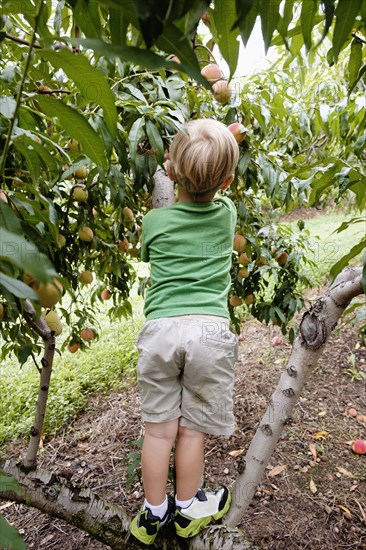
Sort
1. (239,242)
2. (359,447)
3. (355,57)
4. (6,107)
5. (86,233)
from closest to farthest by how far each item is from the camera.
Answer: (6,107), (355,57), (86,233), (239,242), (359,447)

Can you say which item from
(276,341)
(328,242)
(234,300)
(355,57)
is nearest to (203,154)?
(355,57)

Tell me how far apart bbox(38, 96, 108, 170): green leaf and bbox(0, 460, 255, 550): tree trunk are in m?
1.14

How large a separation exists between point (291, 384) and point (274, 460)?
5.25ft

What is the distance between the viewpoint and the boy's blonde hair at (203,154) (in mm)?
1292

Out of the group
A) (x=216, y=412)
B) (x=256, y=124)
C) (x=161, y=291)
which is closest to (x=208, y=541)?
(x=216, y=412)

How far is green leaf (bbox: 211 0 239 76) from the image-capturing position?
564mm

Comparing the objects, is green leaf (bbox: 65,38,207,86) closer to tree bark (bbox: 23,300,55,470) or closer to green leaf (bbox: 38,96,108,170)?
green leaf (bbox: 38,96,108,170)

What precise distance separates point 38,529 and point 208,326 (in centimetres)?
185

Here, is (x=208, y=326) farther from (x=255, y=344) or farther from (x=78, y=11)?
(x=255, y=344)

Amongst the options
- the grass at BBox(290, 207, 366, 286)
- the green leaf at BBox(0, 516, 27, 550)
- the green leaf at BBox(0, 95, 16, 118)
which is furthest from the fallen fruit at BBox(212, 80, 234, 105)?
the grass at BBox(290, 207, 366, 286)

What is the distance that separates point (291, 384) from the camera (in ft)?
4.83

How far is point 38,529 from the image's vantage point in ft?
7.73

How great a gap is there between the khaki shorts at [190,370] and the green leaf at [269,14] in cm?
93

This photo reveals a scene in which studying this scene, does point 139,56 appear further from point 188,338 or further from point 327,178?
point 188,338
